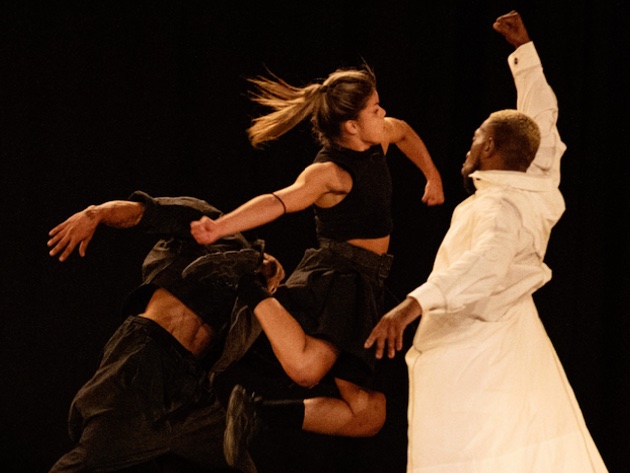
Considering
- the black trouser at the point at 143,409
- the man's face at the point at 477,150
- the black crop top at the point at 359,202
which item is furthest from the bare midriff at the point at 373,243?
the black trouser at the point at 143,409

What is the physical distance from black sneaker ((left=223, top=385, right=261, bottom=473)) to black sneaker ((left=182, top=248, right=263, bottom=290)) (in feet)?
1.19

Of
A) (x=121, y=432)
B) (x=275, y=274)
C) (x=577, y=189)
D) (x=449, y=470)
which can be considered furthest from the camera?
(x=577, y=189)

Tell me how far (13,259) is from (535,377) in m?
2.27

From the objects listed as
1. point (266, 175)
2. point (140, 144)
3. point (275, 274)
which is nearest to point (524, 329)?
point (275, 274)

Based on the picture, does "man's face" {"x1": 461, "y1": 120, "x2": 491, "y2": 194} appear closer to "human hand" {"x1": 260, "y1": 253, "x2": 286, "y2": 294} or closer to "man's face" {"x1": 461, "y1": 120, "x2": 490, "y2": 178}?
"man's face" {"x1": 461, "y1": 120, "x2": 490, "y2": 178}

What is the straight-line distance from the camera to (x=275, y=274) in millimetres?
3379

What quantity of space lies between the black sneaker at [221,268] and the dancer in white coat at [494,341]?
1.90 ft

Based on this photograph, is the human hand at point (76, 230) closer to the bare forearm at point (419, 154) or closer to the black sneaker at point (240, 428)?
the black sneaker at point (240, 428)

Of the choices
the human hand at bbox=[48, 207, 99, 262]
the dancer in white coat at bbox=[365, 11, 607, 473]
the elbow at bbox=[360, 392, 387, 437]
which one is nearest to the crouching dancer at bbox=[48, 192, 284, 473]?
the human hand at bbox=[48, 207, 99, 262]

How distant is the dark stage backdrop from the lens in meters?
3.91

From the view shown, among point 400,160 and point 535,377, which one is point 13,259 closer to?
point 400,160

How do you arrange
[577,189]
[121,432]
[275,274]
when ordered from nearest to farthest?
[121,432] < [275,274] < [577,189]

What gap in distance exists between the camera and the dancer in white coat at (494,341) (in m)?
2.69

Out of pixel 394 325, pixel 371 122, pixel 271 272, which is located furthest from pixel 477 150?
pixel 271 272
